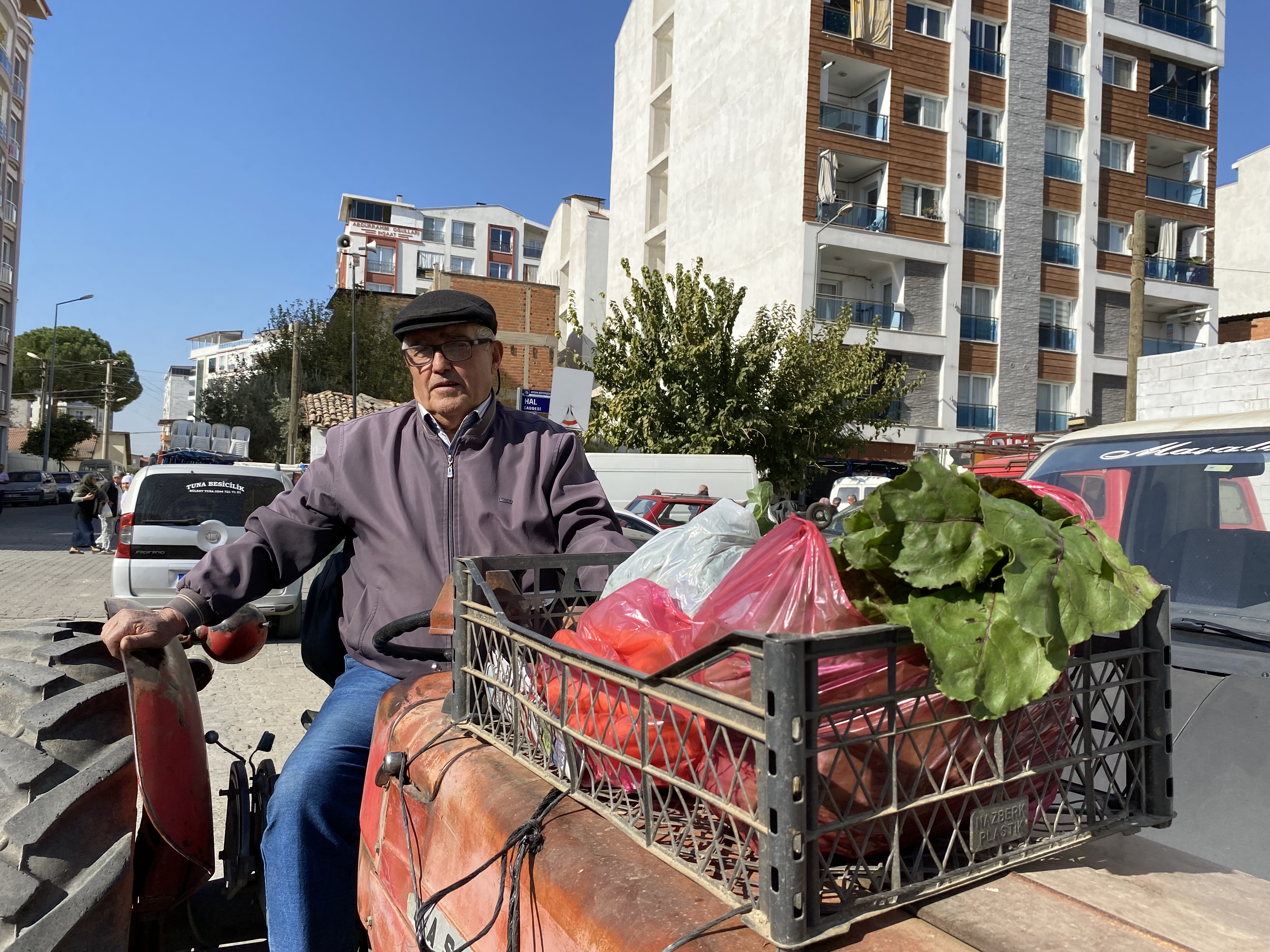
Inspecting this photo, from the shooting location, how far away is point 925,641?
46.7 inches

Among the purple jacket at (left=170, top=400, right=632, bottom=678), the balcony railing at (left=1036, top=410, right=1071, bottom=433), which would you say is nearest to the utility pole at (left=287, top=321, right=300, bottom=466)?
the balcony railing at (left=1036, top=410, right=1071, bottom=433)

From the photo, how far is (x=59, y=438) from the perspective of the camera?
67375 mm

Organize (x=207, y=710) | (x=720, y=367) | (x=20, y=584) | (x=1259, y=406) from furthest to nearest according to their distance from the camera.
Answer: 1. (x=720, y=367)
2. (x=20, y=584)
3. (x=1259, y=406)
4. (x=207, y=710)

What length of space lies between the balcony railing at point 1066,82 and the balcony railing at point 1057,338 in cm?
801

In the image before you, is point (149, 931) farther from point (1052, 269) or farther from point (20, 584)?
point (1052, 269)

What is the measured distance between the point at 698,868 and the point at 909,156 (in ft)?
100

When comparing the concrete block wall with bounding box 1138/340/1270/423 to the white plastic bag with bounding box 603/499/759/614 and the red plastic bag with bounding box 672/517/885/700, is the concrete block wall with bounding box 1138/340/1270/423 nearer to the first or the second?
the white plastic bag with bounding box 603/499/759/614

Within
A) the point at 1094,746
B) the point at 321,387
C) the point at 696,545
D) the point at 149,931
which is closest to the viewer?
the point at 1094,746

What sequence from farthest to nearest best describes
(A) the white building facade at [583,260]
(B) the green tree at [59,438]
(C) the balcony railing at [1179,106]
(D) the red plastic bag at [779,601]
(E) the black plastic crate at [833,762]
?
(B) the green tree at [59,438]
(A) the white building facade at [583,260]
(C) the balcony railing at [1179,106]
(D) the red plastic bag at [779,601]
(E) the black plastic crate at [833,762]

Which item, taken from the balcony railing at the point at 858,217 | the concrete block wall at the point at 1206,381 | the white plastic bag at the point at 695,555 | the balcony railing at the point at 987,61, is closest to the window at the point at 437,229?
the balcony railing at the point at 987,61

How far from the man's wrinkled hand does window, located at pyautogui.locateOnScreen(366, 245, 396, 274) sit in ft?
A: 264

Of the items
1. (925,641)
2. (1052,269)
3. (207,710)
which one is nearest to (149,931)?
(925,641)

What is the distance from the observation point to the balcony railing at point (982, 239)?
29.3 metres

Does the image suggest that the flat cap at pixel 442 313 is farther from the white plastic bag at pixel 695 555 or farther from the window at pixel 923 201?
the window at pixel 923 201
